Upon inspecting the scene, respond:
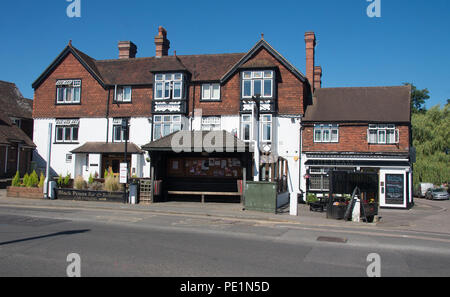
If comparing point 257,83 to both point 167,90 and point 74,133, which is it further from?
point 74,133

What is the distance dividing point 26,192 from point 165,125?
1011cm

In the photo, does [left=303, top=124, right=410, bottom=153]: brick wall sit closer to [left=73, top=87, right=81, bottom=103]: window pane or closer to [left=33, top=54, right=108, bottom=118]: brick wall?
[left=33, top=54, right=108, bottom=118]: brick wall

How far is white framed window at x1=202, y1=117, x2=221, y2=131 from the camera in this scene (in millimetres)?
26812

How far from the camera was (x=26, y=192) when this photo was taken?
21.4 meters

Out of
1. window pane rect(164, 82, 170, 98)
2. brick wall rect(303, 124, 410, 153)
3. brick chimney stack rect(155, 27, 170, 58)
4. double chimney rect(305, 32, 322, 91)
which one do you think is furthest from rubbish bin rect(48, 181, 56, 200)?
double chimney rect(305, 32, 322, 91)

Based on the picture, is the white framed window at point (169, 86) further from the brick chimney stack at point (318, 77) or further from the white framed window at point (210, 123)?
the brick chimney stack at point (318, 77)

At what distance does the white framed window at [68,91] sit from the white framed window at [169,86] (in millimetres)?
6976

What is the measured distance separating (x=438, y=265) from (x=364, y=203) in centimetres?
804

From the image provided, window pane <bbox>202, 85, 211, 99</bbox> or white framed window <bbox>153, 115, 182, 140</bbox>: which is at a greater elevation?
window pane <bbox>202, 85, 211, 99</bbox>

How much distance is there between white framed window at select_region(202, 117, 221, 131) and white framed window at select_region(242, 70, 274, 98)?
8.79 ft

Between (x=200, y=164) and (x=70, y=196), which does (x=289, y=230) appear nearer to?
(x=200, y=164)

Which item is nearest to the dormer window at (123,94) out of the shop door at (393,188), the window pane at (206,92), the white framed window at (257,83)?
the window pane at (206,92)

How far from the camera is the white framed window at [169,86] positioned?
26.8 meters
